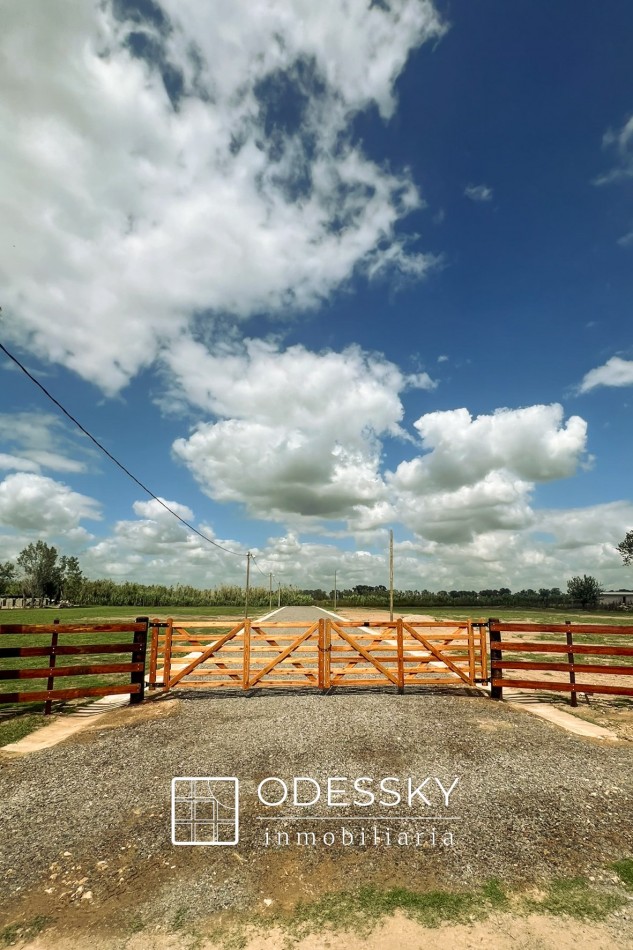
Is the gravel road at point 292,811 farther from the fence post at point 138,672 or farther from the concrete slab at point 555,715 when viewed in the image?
the fence post at point 138,672

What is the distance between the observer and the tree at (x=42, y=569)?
86188 millimetres

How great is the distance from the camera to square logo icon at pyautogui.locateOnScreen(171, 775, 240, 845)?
5.13 meters

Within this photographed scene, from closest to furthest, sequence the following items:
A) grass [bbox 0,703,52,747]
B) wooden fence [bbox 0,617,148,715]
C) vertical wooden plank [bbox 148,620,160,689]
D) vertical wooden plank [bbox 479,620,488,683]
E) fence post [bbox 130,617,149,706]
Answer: grass [bbox 0,703,52,747] < wooden fence [bbox 0,617,148,715] < fence post [bbox 130,617,149,706] < vertical wooden plank [bbox 148,620,160,689] < vertical wooden plank [bbox 479,620,488,683]

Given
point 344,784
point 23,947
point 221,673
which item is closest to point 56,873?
point 23,947

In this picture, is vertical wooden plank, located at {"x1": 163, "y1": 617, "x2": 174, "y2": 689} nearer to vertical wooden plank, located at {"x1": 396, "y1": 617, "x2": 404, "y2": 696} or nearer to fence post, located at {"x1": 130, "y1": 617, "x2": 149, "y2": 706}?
fence post, located at {"x1": 130, "y1": 617, "x2": 149, "y2": 706}

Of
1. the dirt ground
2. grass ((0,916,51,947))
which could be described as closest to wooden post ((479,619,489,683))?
the dirt ground

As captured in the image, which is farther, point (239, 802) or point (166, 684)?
point (166, 684)

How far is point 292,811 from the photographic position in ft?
18.5

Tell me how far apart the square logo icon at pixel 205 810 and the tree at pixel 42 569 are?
3632 inches

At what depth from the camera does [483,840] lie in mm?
4984

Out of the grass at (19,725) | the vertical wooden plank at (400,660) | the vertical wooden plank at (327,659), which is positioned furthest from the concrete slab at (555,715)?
the grass at (19,725)

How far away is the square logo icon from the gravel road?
0.45ft

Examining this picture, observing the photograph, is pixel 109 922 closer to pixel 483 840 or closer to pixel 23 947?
pixel 23 947

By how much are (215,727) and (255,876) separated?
4.63m
